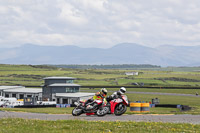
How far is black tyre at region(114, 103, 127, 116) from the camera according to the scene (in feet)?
81.5

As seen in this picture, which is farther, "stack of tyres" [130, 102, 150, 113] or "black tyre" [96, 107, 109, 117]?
"stack of tyres" [130, 102, 150, 113]

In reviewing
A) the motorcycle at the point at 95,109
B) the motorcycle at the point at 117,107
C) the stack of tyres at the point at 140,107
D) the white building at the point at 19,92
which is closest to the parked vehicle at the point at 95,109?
the motorcycle at the point at 95,109

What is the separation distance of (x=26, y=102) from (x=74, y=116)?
43.0 metres

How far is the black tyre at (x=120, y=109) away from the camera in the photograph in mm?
24844

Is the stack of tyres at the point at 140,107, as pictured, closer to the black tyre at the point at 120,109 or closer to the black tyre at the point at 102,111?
the black tyre at the point at 120,109

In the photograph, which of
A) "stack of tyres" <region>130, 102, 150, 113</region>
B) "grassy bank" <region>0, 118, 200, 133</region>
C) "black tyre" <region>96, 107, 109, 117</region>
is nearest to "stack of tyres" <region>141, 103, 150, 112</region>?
"stack of tyres" <region>130, 102, 150, 113</region>

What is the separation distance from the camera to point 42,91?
259ft

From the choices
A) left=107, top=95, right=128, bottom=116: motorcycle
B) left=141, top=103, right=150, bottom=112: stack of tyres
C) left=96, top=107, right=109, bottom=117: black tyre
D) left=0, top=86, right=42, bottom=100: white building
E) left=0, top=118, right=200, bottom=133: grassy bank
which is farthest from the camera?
left=0, top=86, right=42, bottom=100: white building

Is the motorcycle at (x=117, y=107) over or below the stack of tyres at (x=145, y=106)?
over

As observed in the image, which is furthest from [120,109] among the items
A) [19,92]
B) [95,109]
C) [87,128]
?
[19,92]

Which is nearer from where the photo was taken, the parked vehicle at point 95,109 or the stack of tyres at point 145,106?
the parked vehicle at point 95,109

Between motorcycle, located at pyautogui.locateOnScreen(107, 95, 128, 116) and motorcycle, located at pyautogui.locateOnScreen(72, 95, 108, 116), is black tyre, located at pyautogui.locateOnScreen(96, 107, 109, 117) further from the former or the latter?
motorcycle, located at pyautogui.locateOnScreen(107, 95, 128, 116)

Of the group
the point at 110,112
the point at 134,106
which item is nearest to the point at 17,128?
the point at 110,112

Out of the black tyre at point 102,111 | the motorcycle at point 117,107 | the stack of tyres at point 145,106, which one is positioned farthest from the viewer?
the stack of tyres at point 145,106
